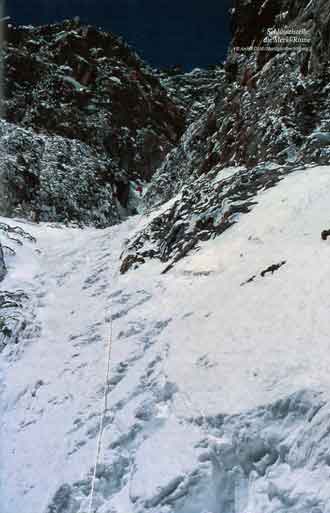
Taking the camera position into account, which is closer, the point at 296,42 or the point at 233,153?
the point at 233,153

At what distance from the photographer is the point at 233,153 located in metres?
20.2

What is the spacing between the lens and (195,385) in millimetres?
7148

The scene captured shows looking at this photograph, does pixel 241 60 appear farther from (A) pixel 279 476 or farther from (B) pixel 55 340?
(A) pixel 279 476

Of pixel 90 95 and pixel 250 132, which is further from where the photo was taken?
pixel 90 95

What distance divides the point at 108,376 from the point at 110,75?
50018 mm

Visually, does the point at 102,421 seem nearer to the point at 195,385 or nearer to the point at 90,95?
the point at 195,385

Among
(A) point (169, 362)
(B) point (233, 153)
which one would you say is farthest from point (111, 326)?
(B) point (233, 153)

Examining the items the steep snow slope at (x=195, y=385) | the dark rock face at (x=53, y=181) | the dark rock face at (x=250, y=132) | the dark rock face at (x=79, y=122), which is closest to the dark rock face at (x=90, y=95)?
the dark rock face at (x=79, y=122)

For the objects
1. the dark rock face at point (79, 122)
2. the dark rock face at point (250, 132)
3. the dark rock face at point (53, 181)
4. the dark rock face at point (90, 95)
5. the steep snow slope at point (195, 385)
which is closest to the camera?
the steep snow slope at point (195, 385)

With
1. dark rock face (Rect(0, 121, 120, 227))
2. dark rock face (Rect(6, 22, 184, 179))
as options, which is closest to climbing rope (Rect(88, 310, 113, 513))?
dark rock face (Rect(0, 121, 120, 227))

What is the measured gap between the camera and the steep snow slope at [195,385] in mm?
5555

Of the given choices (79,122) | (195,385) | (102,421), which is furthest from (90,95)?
(195,385)

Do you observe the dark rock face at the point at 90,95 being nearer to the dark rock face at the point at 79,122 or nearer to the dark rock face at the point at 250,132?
the dark rock face at the point at 79,122

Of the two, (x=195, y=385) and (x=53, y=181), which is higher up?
(x=195, y=385)
